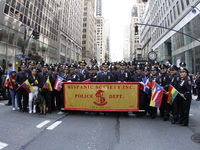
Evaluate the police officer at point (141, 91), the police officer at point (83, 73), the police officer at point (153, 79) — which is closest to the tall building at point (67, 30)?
the police officer at point (83, 73)

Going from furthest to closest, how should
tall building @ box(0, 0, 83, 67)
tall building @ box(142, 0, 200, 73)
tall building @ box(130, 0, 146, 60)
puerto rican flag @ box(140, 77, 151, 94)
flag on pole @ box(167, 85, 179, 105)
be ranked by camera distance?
tall building @ box(130, 0, 146, 60), tall building @ box(0, 0, 83, 67), tall building @ box(142, 0, 200, 73), puerto rican flag @ box(140, 77, 151, 94), flag on pole @ box(167, 85, 179, 105)

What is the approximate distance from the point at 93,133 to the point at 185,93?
10.4 feet

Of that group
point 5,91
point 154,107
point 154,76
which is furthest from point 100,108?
point 5,91

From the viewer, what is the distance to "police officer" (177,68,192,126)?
203 inches

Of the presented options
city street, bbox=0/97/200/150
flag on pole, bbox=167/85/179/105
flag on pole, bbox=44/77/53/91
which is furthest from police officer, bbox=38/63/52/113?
flag on pole, bbox=167/85/179/105

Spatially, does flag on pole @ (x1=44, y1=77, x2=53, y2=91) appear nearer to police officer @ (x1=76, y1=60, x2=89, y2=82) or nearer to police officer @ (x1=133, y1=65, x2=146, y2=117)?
police officer @ (x1=76, y1=60, x2=89, y2=82)

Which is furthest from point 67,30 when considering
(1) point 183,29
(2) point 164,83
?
(2) point 164,83

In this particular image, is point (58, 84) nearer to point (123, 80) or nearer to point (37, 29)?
point (123, 80)

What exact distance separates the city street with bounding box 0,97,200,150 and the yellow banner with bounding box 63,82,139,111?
0.45 meters

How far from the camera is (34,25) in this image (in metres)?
34.0

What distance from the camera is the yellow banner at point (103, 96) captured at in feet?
20.4

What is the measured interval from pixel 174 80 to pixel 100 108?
290 centimetres

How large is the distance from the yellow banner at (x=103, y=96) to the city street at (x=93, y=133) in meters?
0.45

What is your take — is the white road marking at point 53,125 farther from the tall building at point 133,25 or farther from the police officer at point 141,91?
the tall building at point 133,25
